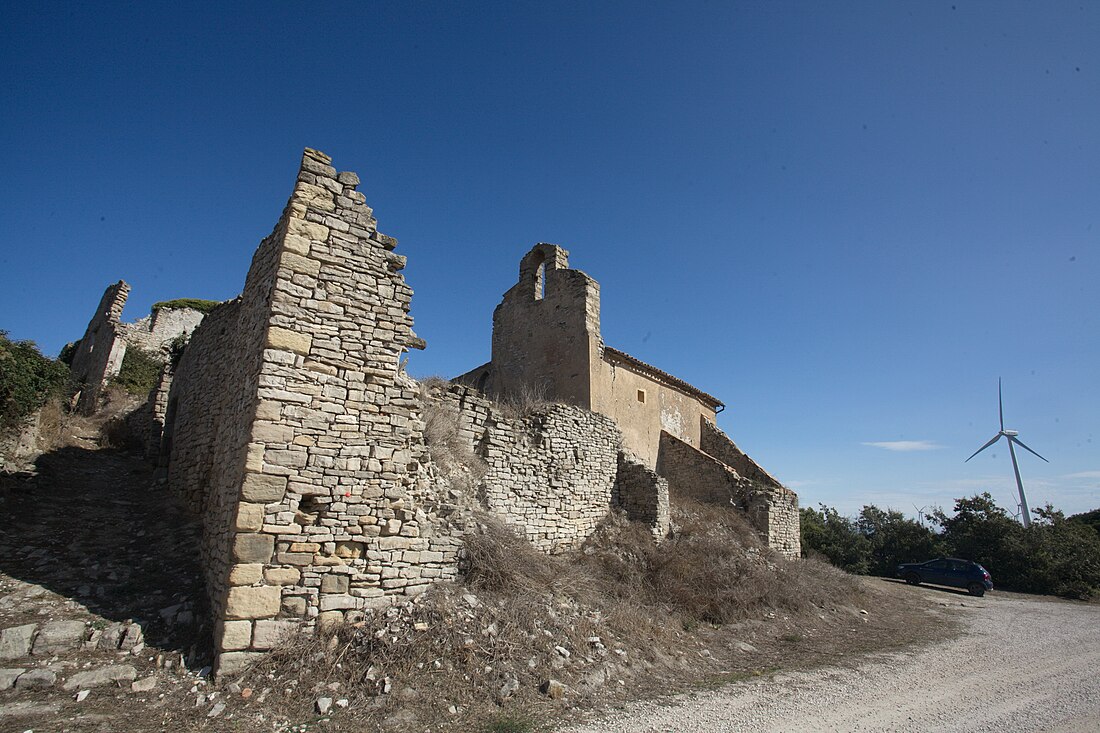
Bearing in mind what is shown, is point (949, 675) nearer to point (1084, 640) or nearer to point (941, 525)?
point (1084, 640)

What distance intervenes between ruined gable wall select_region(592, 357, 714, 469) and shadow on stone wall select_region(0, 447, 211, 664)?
394 inches

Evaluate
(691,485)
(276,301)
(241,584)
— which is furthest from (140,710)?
(691,485)

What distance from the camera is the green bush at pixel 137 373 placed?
18.1 m

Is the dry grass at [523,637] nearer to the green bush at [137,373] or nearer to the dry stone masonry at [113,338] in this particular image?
the dry stone masonry at [113,338]

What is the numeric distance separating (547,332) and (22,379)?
11.9 metres

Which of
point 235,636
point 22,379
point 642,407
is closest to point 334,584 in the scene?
point 235,636

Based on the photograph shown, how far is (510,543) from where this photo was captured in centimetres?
812

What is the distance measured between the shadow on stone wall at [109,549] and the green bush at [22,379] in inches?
41.4

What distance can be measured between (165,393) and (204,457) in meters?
6.68

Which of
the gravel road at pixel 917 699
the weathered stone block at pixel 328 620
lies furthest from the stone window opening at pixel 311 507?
the gravel road at pixel 917 699

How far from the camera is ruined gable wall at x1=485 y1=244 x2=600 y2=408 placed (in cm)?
1502

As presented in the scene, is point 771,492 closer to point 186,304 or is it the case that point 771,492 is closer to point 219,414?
point 219,414

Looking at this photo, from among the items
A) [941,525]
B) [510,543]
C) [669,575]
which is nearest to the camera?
[510,543]

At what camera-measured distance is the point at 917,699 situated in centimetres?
692
